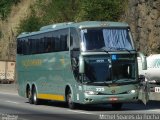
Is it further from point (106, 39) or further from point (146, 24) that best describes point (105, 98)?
point (146, 24)

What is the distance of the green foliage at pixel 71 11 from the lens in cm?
5238

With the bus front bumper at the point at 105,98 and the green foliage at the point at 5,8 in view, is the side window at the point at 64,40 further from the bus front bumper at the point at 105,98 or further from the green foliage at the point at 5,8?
the green foliage at the point at 5,8

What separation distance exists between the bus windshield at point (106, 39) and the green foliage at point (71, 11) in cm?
2651

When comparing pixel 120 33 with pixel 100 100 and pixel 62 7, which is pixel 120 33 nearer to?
pixel 100 100

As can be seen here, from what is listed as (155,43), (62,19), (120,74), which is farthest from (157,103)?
(62,19)

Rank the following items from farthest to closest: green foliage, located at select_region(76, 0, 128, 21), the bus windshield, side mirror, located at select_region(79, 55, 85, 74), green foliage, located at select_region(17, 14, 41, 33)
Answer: green foliage, located at select_region(17, 14, 41, 33) → green foliage, located at select_region(76, 0, 128, 21) → the bus windshield → side mirror, located at select_region(79, 55, 85, 74)

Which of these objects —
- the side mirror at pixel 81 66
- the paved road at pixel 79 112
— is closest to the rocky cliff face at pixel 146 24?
the paved road at pixel 79 112

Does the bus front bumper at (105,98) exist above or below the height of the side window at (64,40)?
below

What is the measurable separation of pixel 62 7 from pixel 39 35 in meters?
32.2

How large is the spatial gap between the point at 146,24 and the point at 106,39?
22.2 m

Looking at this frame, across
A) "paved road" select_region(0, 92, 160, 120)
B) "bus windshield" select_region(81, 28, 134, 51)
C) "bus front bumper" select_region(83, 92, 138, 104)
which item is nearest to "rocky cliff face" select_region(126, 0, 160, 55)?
"paved road" select_region(0, 92, 160, 120)

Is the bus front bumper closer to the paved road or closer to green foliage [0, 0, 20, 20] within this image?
the paved road

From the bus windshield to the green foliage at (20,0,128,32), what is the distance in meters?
26.5

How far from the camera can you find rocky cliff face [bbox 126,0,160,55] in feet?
151
